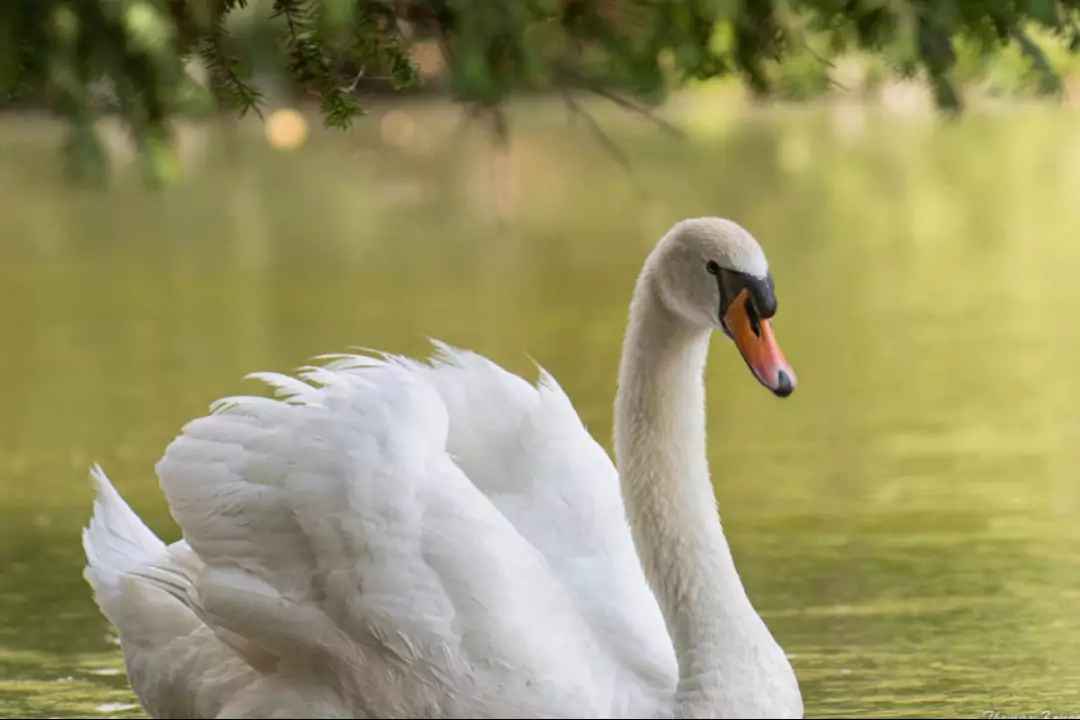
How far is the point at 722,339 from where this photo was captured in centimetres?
1394

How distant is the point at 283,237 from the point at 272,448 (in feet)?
46.7

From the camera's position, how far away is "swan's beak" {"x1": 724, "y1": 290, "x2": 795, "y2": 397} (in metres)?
5.25

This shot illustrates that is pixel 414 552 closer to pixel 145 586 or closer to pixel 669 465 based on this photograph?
pixel 669 465

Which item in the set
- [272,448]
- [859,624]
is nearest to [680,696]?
[272,448]

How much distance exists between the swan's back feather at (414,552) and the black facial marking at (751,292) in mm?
802

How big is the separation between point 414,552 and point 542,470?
0.77 m

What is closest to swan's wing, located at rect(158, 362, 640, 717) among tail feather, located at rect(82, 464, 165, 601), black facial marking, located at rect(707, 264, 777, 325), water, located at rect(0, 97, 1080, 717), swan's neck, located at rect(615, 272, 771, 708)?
swan's neck, located at rect(615, 272, 771, 708)

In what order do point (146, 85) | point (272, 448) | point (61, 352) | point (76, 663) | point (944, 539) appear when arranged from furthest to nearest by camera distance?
point (61, 352) → point (944, 539) → point (76, 663) → point (272, 448) → point (146, 85)

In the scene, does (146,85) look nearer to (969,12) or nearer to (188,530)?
(188,530)

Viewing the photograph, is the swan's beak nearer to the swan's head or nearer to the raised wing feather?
the swan's head

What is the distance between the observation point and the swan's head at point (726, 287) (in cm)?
530

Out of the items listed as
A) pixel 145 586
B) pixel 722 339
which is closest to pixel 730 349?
pixel 722 339

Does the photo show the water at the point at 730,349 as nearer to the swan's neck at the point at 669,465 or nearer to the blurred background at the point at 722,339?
the blurred background at the point at 722,339

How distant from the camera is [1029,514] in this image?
847 centimetres
